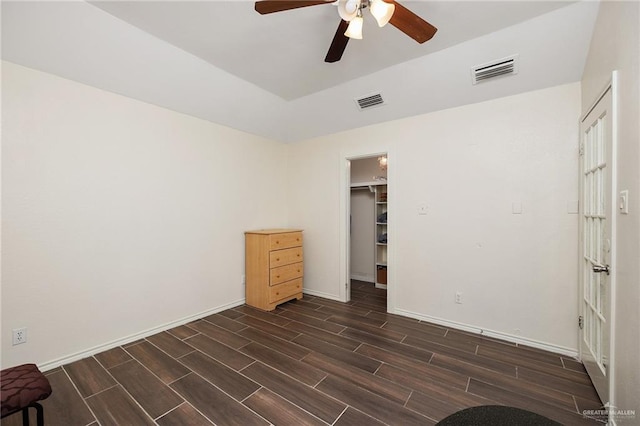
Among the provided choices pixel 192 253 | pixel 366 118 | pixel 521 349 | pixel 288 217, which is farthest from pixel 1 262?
pixel 521 349

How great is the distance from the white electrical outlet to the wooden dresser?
2078 millimetres

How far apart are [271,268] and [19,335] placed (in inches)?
87.9

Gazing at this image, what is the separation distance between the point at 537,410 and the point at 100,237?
12.3 feet

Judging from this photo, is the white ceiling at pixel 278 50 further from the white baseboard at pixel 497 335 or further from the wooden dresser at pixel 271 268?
the white baseboard at pixel 497 335

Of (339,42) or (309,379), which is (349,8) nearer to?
(339,42)

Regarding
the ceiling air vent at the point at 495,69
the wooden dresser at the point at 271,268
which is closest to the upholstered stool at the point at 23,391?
the wooden dresser at the point at 271,268

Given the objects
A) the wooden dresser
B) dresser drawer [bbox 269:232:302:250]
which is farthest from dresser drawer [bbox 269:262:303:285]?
dresser drawer [bbox 269:232:302:250]

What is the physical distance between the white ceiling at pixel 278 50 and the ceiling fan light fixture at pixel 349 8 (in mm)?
400

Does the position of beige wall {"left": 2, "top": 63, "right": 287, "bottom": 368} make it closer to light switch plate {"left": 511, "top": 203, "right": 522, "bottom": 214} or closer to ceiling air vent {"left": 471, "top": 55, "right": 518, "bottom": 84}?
ceiling air vent {"left": 471, "top": 55, "right": 518, "bottom": 84}

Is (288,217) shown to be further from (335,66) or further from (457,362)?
(457,362)

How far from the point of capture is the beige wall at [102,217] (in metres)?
2.01

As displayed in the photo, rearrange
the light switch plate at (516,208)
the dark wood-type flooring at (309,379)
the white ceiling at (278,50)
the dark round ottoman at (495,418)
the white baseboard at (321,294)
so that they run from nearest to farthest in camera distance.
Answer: the dark round ottoman at (495,418) < the dark wood-type flooring at (309,379) < the white ceiling at (278,50) < the light switch plate at (516,208) < the white baseboard at (321,294)

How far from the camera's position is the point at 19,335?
199 cm

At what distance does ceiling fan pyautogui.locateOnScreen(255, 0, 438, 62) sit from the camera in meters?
1.52
